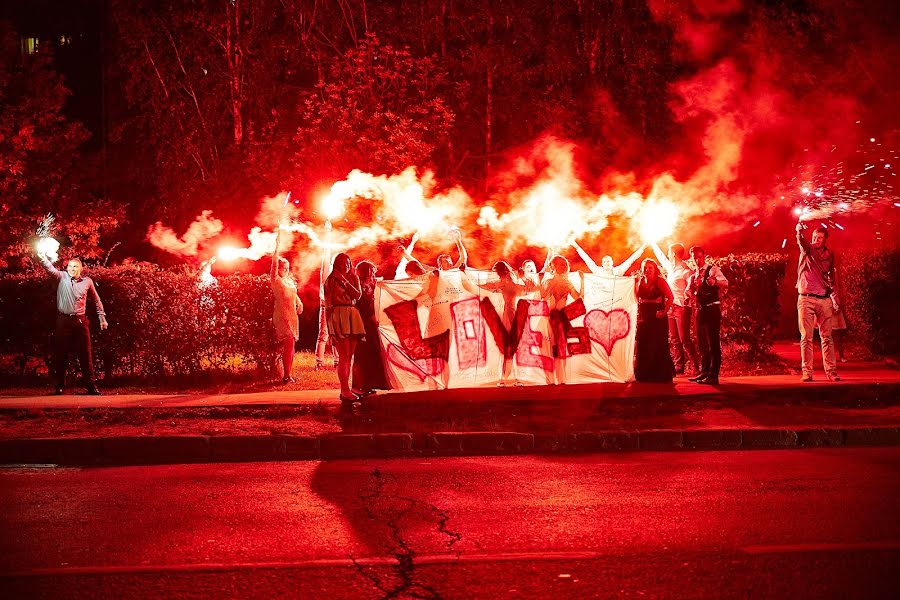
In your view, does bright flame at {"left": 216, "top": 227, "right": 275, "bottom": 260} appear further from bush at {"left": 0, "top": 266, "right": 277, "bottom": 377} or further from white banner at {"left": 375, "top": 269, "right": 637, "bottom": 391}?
white banner at {"left": 375, "top": 269, "right": 637, "bottom": 391}

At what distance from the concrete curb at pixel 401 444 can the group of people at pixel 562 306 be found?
1.68 meters

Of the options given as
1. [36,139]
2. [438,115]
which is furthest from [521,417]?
[36,139]

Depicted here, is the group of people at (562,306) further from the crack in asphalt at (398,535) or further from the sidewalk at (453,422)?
the crack in asphalt at (398,535)

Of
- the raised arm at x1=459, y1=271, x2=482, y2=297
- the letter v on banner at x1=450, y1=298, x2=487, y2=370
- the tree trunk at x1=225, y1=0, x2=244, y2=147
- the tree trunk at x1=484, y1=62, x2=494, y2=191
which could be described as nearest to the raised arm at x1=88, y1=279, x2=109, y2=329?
the letter v on banner at x1=450, y1=298, x2=487, y2=370

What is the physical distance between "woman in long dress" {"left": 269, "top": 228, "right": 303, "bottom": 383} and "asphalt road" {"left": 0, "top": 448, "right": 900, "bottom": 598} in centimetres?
500

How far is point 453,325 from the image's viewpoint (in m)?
12.3

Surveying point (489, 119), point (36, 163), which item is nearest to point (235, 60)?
point (36, 163)

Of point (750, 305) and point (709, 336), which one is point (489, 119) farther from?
point (709, 336)

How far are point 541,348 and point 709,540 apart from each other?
6789mm

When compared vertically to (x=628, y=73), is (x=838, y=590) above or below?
below

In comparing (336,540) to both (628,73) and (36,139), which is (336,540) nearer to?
(628,73)

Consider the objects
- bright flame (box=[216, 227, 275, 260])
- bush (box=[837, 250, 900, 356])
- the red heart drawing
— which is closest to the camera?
the red heart drawing

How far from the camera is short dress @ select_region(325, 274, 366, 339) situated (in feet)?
35.6

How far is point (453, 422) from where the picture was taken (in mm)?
10266
